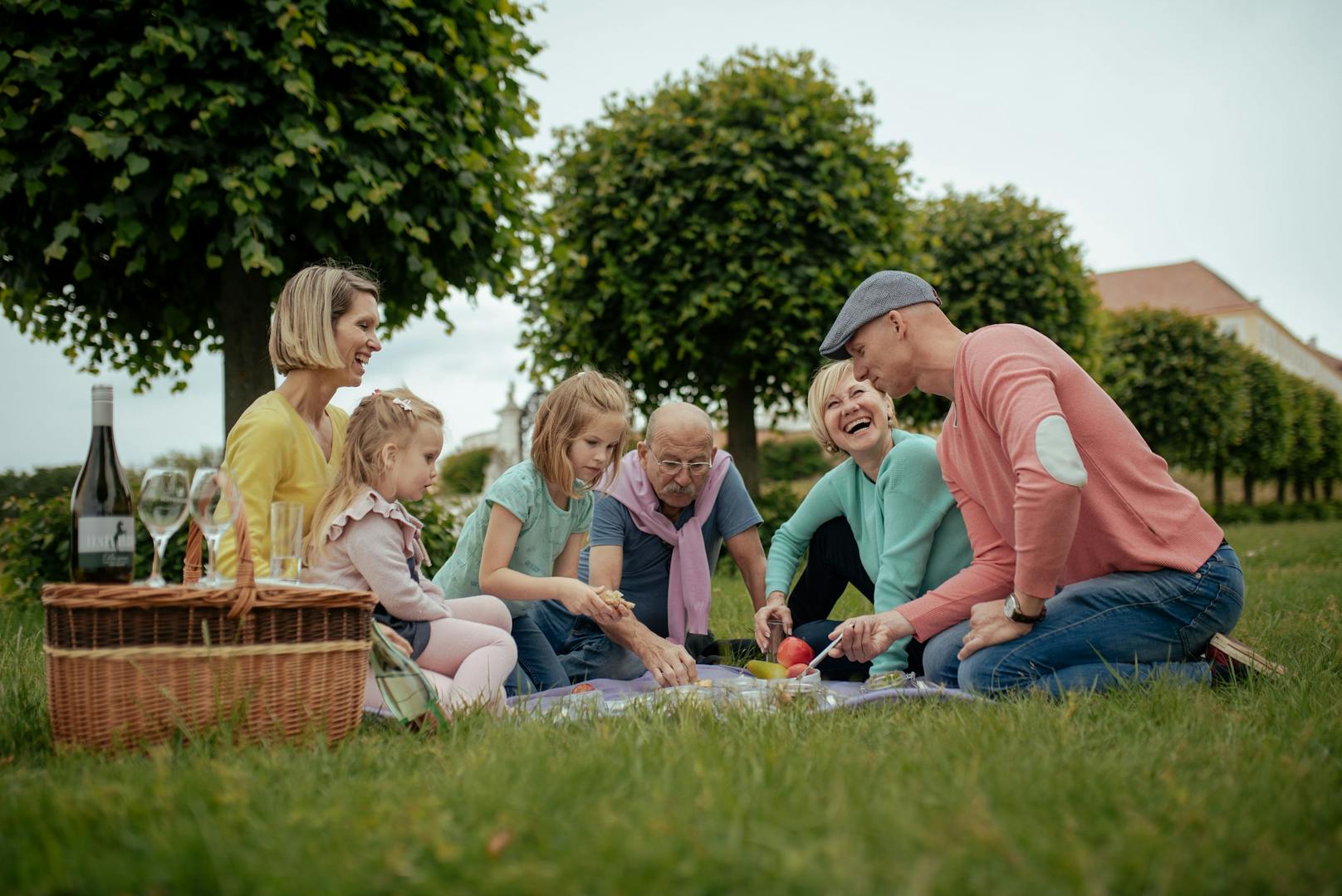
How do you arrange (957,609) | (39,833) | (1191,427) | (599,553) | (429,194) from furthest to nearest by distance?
(1191,427)
(429,194)
(599,553)
(957,609)
(39,833)

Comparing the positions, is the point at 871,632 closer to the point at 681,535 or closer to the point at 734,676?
the point at 734,676

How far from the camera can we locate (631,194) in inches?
367

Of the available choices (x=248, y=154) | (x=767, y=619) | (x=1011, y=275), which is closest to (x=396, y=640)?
(x=767, y=619)

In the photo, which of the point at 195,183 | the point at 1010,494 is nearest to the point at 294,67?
the point at 195,183

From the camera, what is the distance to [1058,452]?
9.64ft

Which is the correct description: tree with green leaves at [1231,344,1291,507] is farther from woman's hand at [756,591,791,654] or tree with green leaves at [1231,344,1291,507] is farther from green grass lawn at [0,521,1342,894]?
green grass lawn at [0,521,1342,894]

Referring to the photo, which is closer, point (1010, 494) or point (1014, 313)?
point (1010, 494)

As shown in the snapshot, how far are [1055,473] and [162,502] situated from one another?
2661 mm

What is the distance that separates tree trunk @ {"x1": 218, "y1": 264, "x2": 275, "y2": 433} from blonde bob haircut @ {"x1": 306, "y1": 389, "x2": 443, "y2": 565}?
3.27 metres

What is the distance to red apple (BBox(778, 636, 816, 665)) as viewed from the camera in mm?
4242

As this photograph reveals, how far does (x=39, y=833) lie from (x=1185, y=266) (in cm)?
7521

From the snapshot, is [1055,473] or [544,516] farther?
[544,516]

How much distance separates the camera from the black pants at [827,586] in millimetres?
4461

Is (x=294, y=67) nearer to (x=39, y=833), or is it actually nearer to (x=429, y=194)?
(x=429, y=194)
